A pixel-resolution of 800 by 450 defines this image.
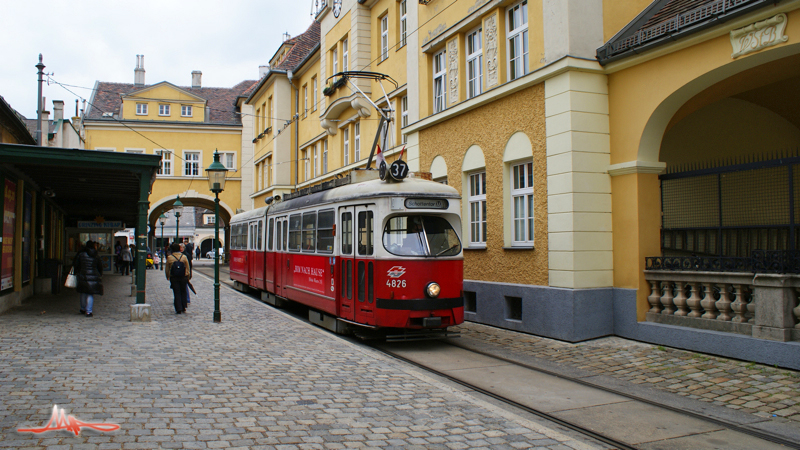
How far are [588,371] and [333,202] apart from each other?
564 centimetres

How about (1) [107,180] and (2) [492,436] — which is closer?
(2) [492,436]

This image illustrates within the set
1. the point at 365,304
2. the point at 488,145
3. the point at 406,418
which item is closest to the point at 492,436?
the point at 406,418

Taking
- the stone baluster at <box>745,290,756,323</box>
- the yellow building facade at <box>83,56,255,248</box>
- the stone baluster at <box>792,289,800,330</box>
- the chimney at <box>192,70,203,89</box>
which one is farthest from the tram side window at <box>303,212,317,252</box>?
the chimney at <box>192,70,203,89</box>

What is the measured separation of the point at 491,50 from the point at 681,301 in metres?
6.47

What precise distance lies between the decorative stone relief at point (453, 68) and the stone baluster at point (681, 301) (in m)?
6.82

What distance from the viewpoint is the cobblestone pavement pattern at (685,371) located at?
678 cm

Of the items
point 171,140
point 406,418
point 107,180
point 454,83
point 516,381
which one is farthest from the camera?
point 171,140

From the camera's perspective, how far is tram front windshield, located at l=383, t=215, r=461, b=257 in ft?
33.4

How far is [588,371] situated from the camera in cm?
847

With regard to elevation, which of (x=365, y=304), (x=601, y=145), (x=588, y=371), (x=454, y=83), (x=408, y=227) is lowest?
(x=588, y=371)

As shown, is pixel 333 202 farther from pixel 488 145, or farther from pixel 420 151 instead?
pixel 420 151

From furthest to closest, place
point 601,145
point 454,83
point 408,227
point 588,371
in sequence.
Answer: point 454,83 → point 601,145 → point 408,227 → point 588,371

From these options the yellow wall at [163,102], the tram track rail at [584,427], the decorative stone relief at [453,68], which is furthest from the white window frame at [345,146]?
the yellow wall at [163,102]

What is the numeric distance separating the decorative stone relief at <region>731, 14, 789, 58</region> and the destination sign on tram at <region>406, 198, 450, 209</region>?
189 inches
